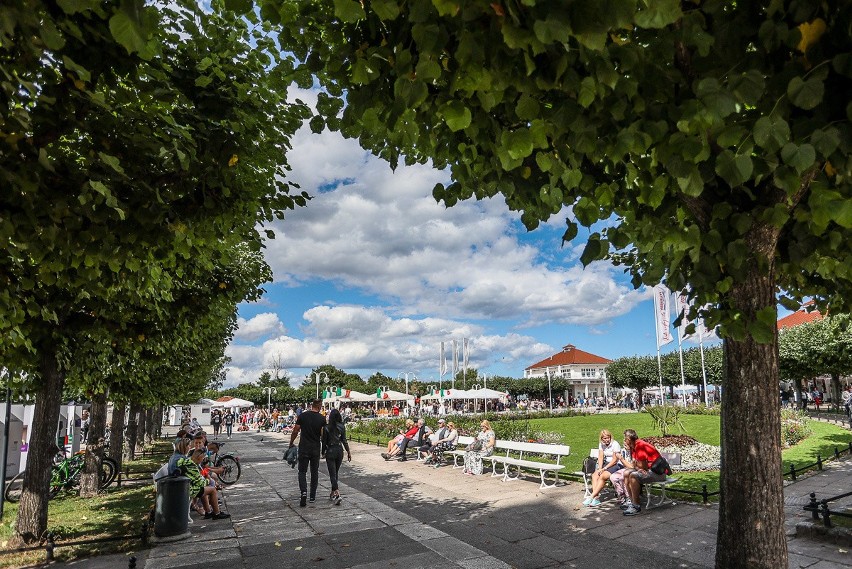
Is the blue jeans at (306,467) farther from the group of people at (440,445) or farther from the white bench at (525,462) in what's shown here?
the group of people at (440,445)

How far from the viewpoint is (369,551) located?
6.73m

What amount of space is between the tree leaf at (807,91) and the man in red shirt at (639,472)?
280 inches

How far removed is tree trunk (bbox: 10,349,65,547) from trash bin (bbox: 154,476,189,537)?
1.75 m

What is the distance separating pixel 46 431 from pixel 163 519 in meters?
2.43

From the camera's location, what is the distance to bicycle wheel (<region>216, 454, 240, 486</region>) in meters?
13.2

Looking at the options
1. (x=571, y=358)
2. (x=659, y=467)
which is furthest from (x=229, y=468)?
(x=571, y=358)

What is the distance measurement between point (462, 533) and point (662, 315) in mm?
28673

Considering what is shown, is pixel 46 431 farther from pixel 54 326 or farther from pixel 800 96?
pixel 800 96

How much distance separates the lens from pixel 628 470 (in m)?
8.58

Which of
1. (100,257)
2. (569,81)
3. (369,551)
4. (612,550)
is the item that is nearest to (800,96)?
(569,81)

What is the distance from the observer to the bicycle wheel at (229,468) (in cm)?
1323

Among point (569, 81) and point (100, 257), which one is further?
point (100, 257)

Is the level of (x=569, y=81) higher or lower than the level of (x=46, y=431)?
higher

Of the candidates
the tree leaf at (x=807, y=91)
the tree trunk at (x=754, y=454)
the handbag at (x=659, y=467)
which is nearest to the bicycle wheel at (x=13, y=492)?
the handbag at (x=659, y=467)
